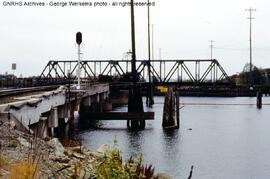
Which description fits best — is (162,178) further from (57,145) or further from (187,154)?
(187,154)

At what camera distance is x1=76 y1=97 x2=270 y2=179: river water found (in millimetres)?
30139

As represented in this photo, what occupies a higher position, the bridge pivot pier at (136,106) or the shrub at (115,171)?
the shrub at (115,171)

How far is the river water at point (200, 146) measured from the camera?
30139mm

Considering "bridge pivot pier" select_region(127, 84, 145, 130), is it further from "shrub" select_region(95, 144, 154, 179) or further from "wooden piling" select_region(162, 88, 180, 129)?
"shrub" select_region(95, 144, 154, 179)

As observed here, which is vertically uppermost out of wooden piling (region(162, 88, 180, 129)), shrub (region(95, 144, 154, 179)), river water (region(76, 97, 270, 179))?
shrub (region(95, 144, 154, 179))

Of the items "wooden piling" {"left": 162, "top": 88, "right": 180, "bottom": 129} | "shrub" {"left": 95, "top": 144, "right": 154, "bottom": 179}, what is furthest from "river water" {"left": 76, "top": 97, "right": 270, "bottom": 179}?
"shrub" {"left": 95, "top": 144, "right": 154, "bottom": 179}

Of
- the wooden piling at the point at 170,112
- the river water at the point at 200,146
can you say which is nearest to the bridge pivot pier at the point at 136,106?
the river water at the point at 200,146

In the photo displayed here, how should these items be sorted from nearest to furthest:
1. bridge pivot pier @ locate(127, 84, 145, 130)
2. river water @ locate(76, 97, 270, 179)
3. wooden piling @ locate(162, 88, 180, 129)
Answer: river water @ locate(76, 97, 270, 179) → bridge pivot pier @ locate(127, 84, 145, 130) → wooden piling @ locate(162, 88, 180, 129)

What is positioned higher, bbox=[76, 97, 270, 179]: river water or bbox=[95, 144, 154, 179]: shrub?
bbox=[95, 144, 154, 179]: shrub

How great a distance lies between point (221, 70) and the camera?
415ft

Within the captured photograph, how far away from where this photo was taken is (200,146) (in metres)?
41.3

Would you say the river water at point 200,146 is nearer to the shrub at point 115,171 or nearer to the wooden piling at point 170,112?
the wooden piling at point 170,112

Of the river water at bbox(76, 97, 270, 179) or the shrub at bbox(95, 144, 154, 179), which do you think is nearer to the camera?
the shrub at bbox(95, 144, 154, 179)

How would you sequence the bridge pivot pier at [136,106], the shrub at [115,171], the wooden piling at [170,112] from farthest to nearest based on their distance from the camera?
the wooden piling at [170,112], the bridge pivot pier at [136,106], the shrub at [115,171]
